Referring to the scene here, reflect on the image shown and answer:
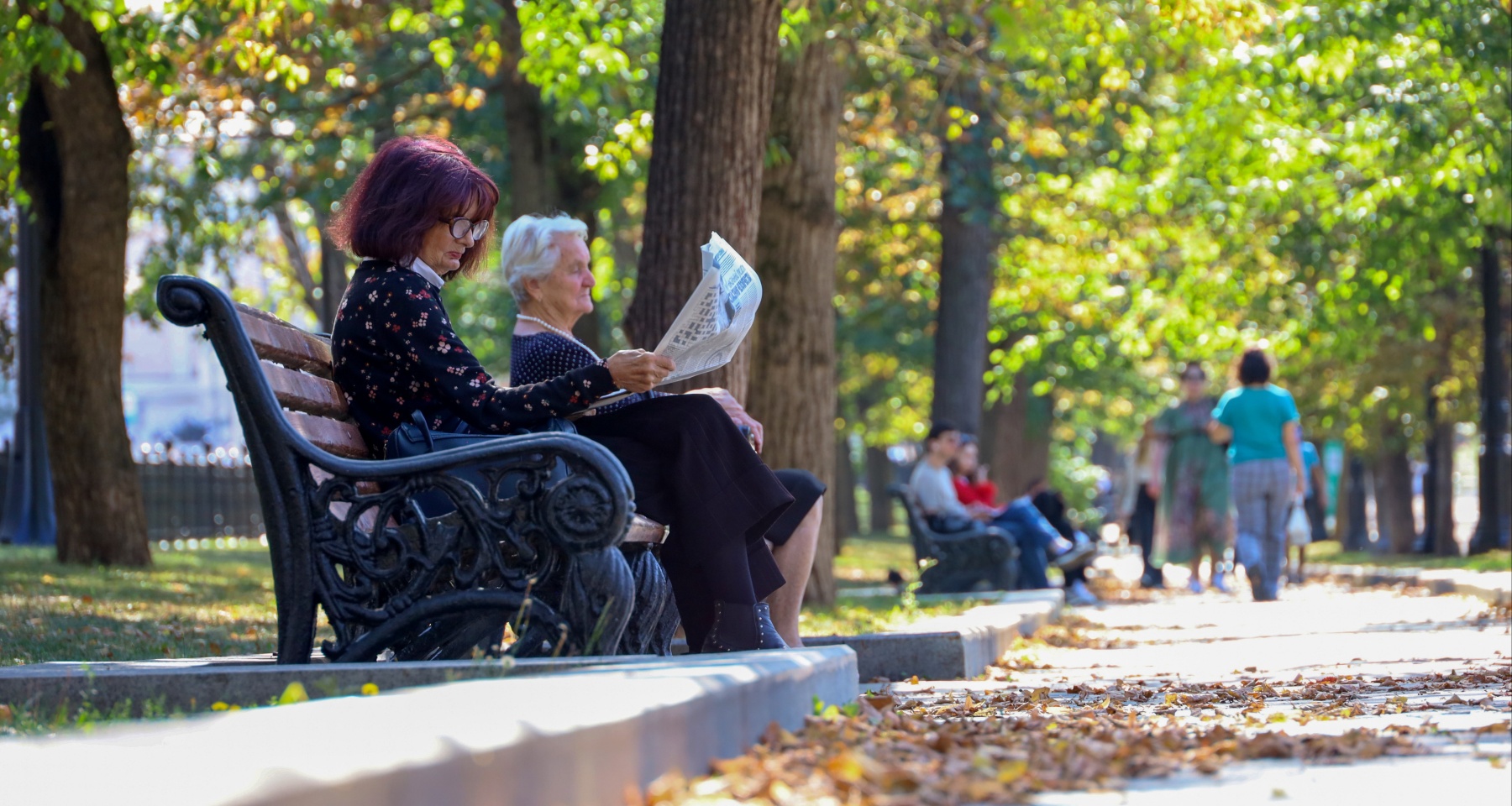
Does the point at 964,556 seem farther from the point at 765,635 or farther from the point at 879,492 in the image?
the point at 879,492

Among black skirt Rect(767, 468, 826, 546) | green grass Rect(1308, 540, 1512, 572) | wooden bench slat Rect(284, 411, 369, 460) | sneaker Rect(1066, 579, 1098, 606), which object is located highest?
wooden bench slat Rect(284, 411, 369, 460)

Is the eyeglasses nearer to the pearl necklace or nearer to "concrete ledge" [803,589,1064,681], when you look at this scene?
the pearl necklace

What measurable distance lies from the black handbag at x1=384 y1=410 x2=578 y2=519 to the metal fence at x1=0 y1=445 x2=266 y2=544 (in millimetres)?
A: 20976

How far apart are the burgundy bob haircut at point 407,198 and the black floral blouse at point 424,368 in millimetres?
72

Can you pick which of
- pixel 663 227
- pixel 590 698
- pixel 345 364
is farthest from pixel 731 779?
pixel 663 227

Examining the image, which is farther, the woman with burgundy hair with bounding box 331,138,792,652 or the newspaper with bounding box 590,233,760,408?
the newspaper with bounding box 590,233,760,408

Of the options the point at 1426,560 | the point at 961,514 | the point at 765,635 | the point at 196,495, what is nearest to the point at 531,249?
the point at 765,635

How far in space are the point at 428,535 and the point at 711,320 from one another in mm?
1067

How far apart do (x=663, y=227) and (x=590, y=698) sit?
18.6ft

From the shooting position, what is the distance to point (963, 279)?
810 inches

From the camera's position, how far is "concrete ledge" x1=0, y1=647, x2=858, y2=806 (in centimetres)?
229

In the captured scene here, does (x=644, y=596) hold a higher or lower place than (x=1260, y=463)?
lower

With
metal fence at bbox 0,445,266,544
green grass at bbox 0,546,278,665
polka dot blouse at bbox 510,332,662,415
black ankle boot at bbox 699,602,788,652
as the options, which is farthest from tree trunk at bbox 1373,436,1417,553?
black ankle boot at bbox 699,602,788,652

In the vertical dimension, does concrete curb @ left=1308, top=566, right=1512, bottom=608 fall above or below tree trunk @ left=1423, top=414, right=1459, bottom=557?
below
